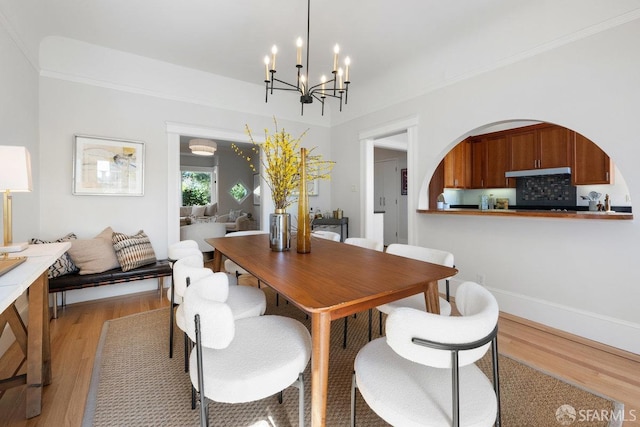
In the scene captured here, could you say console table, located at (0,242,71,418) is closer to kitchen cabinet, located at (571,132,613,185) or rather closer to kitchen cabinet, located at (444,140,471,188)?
kitchen cabinet, located at (444,140,471,188)

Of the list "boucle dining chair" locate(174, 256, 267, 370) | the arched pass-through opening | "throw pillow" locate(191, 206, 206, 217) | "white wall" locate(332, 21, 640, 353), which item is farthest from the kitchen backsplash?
"throw pillow" locate(191, 206, 206, 217)

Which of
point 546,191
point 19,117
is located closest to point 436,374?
point 19,117

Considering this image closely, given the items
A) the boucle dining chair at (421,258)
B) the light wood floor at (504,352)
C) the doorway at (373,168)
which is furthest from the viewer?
the doorway at (373,168)

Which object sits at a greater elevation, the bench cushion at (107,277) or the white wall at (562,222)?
the white wall at (562,222)

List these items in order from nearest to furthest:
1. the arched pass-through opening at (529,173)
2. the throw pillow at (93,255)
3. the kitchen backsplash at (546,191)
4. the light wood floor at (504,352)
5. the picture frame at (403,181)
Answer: the light wood floor at (504,352) < the throw pillow at (93,255) < the arched pass-through opening at (529,173) < the kitchen backsplash at (546,191) < the picture frame at (403,181)

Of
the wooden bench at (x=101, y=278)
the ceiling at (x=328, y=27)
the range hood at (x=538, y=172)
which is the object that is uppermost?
the ceiling at (x=328, y=27)

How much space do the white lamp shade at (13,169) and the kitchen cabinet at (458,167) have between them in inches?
207

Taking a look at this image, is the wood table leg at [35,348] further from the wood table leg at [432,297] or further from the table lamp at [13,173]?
the wood table leg at [432,297]

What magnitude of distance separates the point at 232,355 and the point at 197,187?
906 centimetres

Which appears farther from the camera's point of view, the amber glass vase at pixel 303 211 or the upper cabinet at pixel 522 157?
the upper cabinet at pixel 522 157

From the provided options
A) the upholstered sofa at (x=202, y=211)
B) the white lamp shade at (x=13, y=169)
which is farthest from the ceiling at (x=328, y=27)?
the upholstered sofa at (x=202, y=211)

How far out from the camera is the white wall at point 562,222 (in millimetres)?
2088

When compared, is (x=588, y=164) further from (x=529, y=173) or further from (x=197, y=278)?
(x=197, y=278)

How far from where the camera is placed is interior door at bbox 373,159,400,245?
6.83 m
